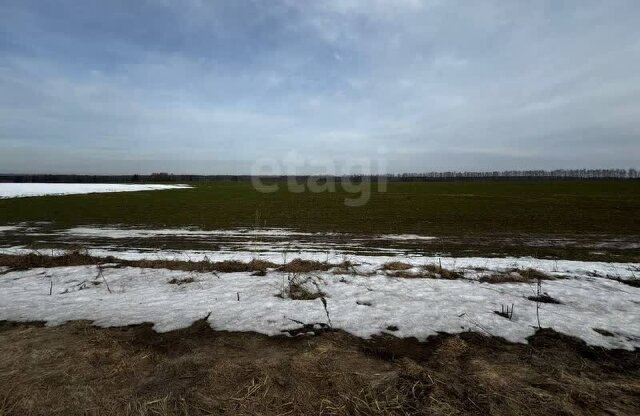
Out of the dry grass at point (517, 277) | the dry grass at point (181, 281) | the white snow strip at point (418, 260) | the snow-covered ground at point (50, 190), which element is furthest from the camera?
the snow-covered ground at point (50, 190)

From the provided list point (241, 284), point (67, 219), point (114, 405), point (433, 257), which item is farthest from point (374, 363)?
point (67, 219)

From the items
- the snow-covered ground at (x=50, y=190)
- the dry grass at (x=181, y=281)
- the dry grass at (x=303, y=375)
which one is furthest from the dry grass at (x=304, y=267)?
the snow-covered ground at (x=50, y=190)

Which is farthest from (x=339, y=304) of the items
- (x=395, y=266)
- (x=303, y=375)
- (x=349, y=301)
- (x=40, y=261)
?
(x=40, y=261)

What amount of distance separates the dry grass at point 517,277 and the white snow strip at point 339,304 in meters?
0.38

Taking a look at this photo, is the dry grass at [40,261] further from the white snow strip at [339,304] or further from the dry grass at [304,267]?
the dry grass at [304,267]

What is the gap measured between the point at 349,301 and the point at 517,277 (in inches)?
154

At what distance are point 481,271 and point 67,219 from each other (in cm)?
2352

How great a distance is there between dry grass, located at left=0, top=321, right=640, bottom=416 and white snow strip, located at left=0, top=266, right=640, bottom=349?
39 centimetres

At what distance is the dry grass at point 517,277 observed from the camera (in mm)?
6770

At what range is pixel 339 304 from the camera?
5.40 m

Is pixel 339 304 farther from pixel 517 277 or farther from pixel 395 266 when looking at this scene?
pixel 517 277

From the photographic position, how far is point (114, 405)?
2.95 meters

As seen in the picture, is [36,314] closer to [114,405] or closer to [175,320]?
[175,320]

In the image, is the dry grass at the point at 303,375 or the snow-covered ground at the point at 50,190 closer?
the dry grass at the point at 303,375
